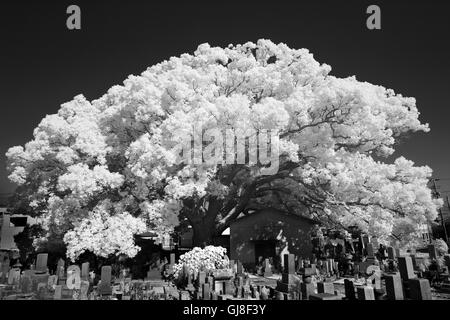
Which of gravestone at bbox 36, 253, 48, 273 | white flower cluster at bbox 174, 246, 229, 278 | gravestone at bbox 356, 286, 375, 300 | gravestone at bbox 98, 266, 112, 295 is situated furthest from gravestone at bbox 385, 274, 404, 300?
gravestone at bbox 36, 253, 48, 273

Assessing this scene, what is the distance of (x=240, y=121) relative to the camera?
50.0 feet

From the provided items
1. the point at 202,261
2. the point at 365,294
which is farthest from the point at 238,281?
the point at 365,294

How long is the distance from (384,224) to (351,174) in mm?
2828

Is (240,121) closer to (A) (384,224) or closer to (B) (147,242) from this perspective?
(A) (384,224)

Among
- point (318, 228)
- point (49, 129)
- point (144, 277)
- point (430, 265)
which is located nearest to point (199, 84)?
point (49, 129)

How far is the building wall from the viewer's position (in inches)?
777

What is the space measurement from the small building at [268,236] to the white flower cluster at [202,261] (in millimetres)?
5070

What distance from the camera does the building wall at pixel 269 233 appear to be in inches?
777

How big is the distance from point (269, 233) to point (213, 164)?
7109 mm

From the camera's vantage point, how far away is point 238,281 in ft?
43.2

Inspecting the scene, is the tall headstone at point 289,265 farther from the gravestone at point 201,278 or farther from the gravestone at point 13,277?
the gravestone at point 13,277

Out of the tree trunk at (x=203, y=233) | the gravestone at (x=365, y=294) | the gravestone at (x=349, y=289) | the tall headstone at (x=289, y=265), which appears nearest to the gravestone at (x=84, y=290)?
the tall headstone at (x=289, y=265)

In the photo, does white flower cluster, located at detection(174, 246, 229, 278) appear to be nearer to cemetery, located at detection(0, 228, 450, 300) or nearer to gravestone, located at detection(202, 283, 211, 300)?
cemetery, located at detection(0, 228, 450, 300)
